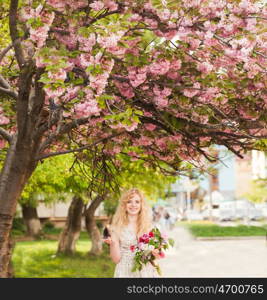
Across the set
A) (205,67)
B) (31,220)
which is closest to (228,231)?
(31,220)

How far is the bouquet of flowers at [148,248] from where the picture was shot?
642 cm

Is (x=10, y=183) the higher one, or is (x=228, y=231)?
(x=10, y=183)

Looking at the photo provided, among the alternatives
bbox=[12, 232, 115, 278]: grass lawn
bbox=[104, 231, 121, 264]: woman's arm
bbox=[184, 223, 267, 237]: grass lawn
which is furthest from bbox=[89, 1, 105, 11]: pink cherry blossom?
bbox=[184, 223, 267, 237]: grass lawn

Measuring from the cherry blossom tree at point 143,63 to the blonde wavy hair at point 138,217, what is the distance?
1017 millimetres

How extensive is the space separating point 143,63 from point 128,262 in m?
2.48

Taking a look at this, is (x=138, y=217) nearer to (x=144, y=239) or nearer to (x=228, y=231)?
(x=144, y=239)

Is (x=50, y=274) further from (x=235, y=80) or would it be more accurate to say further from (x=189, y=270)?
(x=235, y=80)

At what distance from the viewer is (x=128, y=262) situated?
6539 millimetres

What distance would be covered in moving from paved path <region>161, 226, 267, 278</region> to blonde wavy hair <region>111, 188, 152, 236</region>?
327 inches

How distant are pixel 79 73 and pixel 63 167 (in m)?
8.27

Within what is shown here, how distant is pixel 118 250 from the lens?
21.3 ft

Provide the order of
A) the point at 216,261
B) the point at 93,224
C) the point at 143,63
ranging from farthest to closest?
the point at 93,224, the point at 216,261, the point at 143,63

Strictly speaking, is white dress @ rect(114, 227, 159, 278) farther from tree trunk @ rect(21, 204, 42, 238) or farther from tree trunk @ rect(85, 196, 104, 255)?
tree trunk @ rect(21, 204, 42, 238)

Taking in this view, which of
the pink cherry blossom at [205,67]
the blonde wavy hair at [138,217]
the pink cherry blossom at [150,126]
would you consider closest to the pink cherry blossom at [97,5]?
the pink cherry blossom at [205,67]
